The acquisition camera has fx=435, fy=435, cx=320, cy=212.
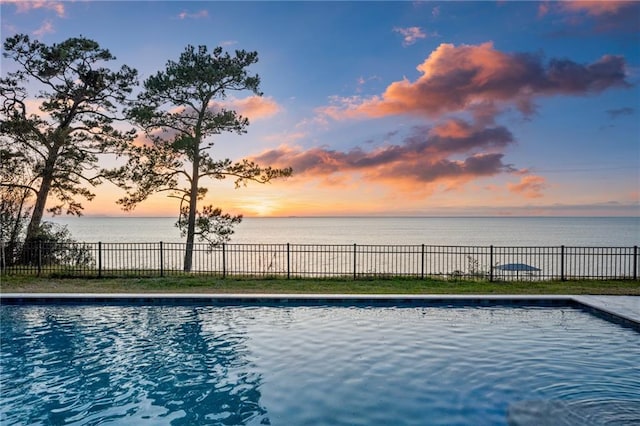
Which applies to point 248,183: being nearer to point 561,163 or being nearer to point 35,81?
point 35,81

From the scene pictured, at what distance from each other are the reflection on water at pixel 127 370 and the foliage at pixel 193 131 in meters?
9.45

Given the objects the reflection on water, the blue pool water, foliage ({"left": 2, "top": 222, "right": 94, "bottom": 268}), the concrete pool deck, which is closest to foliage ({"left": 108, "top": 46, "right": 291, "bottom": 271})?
foliage ({"left": 2, "top": 222, "right": 94, "bottom": 268})

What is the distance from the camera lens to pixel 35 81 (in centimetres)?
2111

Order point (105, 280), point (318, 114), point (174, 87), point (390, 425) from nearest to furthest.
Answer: point (390, 425) < point (105, 280) < point (174, 87) < point (318, 114)

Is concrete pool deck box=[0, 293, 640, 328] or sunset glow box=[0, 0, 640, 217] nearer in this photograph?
concrete pool deck box=[0, 293, 640, 328]

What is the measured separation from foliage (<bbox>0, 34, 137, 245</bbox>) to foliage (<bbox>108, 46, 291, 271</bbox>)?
226cm

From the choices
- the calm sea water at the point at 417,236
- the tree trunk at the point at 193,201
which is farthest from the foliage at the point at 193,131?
the calm sea water at the point at 417,236

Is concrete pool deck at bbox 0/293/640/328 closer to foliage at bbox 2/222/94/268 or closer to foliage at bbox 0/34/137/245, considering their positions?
foliage at bbox 2/222/94/268

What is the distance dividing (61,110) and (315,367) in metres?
20.4

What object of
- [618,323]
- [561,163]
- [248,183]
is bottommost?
[618,323]

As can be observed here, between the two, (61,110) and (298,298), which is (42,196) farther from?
(298,298)

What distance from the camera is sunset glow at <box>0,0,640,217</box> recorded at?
1744cm

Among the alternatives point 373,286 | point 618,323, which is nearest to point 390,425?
point 618,323

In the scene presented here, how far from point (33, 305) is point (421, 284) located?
12079 mm
